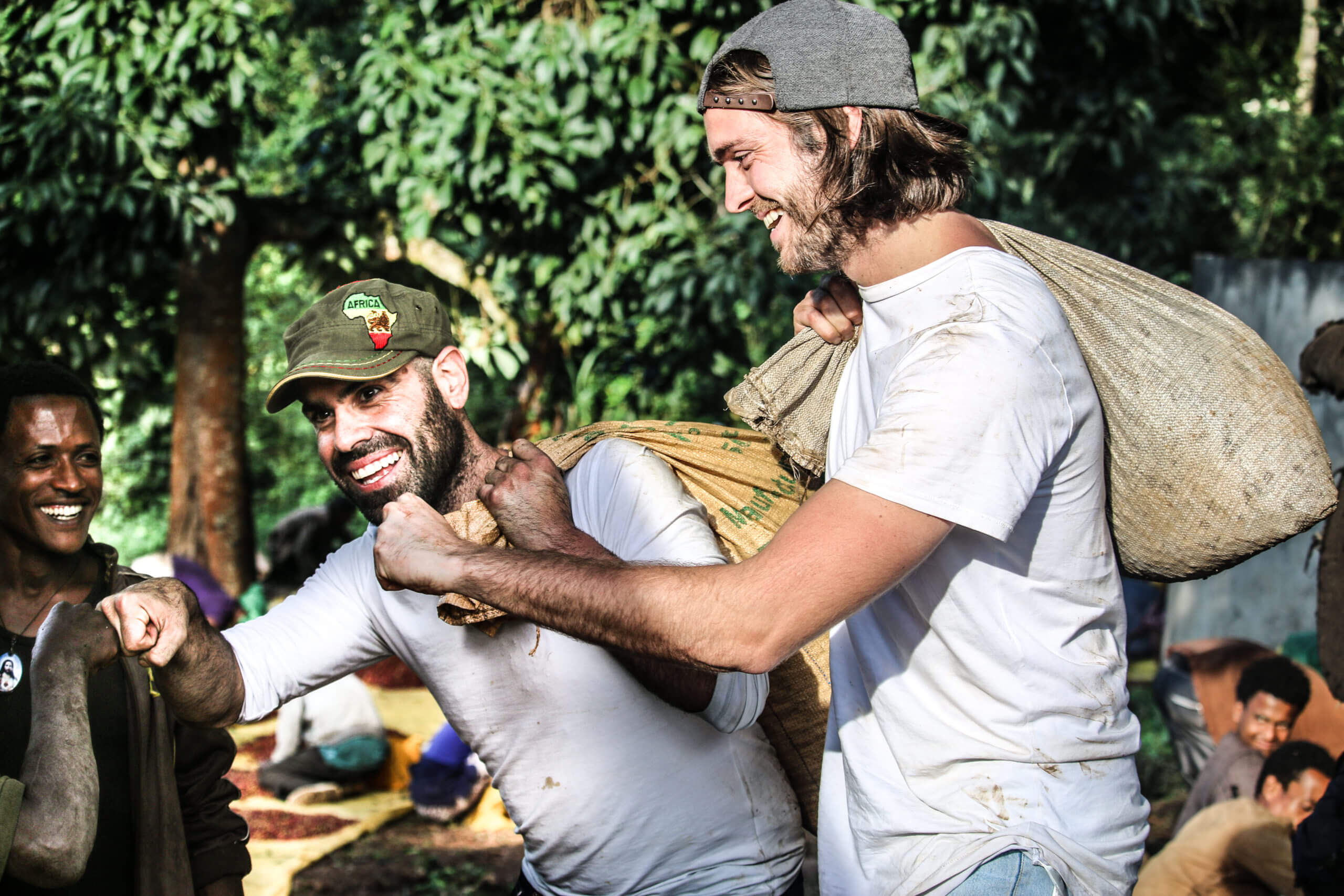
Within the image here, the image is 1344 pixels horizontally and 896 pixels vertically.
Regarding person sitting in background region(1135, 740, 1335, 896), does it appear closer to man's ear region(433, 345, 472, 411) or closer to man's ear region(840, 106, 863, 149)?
man's ear region(433, 345, 472, 411)

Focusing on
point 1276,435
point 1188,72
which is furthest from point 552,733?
point 1188,72

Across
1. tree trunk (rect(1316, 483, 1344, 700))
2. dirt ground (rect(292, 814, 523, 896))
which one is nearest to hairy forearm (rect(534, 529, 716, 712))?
tree trunk (rect(1316, 483, 1344, 700))

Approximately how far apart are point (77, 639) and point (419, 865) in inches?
151

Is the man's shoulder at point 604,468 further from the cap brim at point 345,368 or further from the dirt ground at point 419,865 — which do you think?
the dirt ground at point 419,865

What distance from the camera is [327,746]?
6.33 meters

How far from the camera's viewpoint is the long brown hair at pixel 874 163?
174 centimetres

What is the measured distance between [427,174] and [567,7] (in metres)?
1.02

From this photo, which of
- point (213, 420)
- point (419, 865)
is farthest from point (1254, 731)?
point (213, 420)

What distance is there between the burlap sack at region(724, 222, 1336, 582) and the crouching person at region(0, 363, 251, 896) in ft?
→ 6.31

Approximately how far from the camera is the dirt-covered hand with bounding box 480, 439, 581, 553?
6.49 ft

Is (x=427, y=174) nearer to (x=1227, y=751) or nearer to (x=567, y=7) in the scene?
(x=567, y=7)

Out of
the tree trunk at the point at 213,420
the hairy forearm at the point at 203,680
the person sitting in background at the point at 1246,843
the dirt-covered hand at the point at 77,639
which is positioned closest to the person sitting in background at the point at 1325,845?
the person sitting in background at the point at 1246,843

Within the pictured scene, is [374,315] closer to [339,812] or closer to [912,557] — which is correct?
[912,557]

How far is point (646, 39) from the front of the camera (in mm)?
5328
